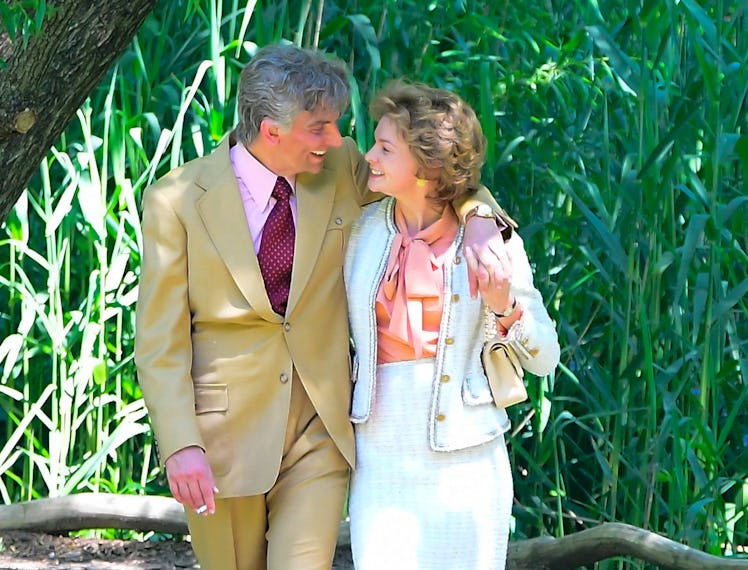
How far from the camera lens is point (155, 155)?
12.0 feet

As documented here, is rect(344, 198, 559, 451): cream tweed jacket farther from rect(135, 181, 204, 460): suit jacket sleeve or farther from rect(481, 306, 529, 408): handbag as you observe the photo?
rect(135, 181, 204, 460): suit jacket sleeve

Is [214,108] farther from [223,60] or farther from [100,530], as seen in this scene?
[100,530]

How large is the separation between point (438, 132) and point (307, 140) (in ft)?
0.79

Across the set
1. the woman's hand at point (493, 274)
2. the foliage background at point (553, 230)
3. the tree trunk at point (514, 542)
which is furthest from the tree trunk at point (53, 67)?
the tree trunk at point (514, 542)

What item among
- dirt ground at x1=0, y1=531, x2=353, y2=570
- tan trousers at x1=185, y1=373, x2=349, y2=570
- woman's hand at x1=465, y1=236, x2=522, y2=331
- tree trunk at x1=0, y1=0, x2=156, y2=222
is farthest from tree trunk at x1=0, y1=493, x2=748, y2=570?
tree trunk at x1=0, y1=0, x2=156, y2=222

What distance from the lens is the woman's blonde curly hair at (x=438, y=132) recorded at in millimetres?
2445

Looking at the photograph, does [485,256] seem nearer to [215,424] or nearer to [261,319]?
[261,319]

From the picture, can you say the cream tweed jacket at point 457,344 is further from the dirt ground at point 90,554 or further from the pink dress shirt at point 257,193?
the dirt ground at point 90,554

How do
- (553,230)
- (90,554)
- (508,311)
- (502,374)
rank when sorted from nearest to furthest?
1. (508,311)
2. (502,374)
3. (553,230)
4. (90,554)

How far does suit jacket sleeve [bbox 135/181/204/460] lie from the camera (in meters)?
2.43

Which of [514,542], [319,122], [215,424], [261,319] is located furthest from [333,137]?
[514,542]

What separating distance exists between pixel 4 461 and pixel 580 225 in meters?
1.81

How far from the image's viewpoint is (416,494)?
2.45 metres

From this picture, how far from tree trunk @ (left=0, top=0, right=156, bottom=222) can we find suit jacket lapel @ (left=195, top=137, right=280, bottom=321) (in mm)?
305
